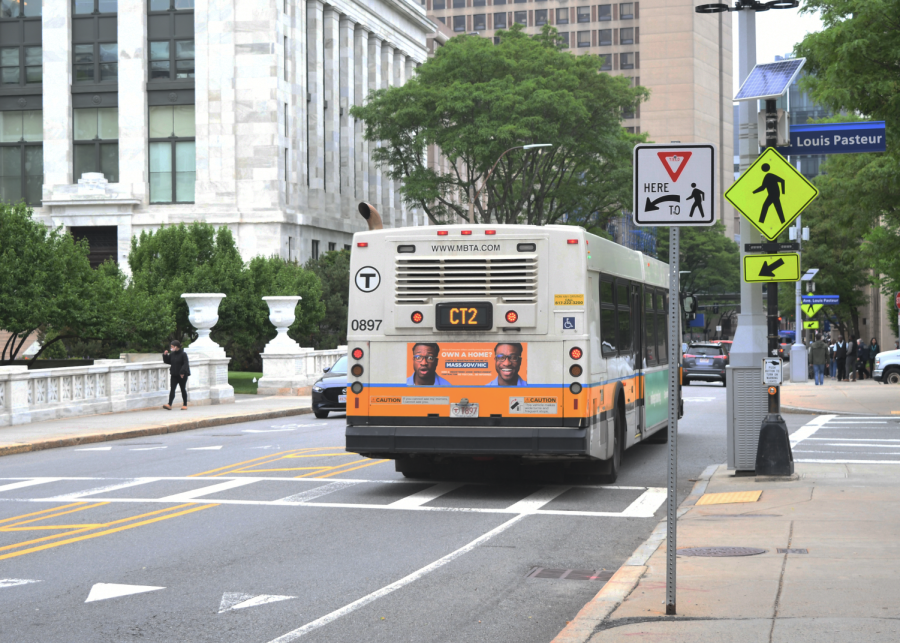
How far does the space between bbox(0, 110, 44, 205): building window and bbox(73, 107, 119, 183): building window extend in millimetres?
2343

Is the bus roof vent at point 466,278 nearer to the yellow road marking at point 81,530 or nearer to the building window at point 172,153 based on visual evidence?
the yellow road marking at point 81,530

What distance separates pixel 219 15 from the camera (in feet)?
191

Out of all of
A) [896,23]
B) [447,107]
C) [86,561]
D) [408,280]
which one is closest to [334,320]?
[447,107]

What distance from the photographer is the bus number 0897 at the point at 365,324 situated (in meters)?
13.4

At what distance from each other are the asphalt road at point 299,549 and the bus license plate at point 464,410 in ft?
3.12

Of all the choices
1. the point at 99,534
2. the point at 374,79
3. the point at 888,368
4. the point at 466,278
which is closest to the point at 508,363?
the point at 466,278

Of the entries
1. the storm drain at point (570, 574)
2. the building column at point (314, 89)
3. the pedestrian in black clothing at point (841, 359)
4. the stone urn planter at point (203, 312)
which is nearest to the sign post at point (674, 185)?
the storm drain at point (570, 574)

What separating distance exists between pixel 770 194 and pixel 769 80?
178cm

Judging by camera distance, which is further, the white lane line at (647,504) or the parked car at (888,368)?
the parked car at (888,368)

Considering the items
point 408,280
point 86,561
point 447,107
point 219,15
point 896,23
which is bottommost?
point 86,561

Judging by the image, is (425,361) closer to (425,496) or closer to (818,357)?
(425,496)

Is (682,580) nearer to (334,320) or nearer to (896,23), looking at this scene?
(896,23)

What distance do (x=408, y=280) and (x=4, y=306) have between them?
20.5m

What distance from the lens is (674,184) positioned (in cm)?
725
